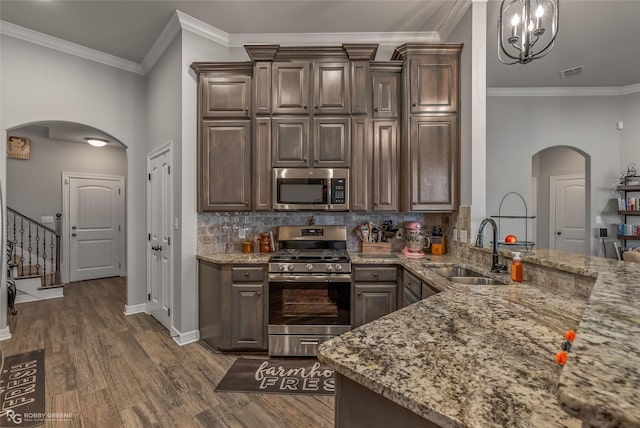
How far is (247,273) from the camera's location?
8.82ft

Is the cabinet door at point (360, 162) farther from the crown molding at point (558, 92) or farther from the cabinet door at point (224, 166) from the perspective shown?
the crown molding at point (558, 92)

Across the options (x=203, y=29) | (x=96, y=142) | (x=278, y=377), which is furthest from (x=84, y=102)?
(x=278, y=377)

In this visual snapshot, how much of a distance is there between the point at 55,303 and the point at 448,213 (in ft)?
18.4

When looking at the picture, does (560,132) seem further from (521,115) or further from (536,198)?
(536,198)

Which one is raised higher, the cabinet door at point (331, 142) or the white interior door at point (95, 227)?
the cabinet door at point (331, 142)

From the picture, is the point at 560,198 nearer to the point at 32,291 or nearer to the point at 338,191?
the point at 338,191

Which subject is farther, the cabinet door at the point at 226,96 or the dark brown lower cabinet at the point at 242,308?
the cabinet door at the point at 226,96

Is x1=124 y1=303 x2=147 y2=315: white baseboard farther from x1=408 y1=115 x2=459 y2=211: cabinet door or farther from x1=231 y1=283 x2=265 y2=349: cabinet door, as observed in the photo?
x1=408 y1=115 x2=459 y2=211: cabinet door

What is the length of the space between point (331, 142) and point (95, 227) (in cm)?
557

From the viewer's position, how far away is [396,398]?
67 cm

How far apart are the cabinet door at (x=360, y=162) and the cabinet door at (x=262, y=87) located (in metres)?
0.91

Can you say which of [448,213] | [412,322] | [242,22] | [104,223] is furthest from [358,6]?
[104,223]

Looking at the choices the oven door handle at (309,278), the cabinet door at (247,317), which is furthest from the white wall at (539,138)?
the cabinet door at (247,317)

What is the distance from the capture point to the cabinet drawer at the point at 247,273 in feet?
8.81
